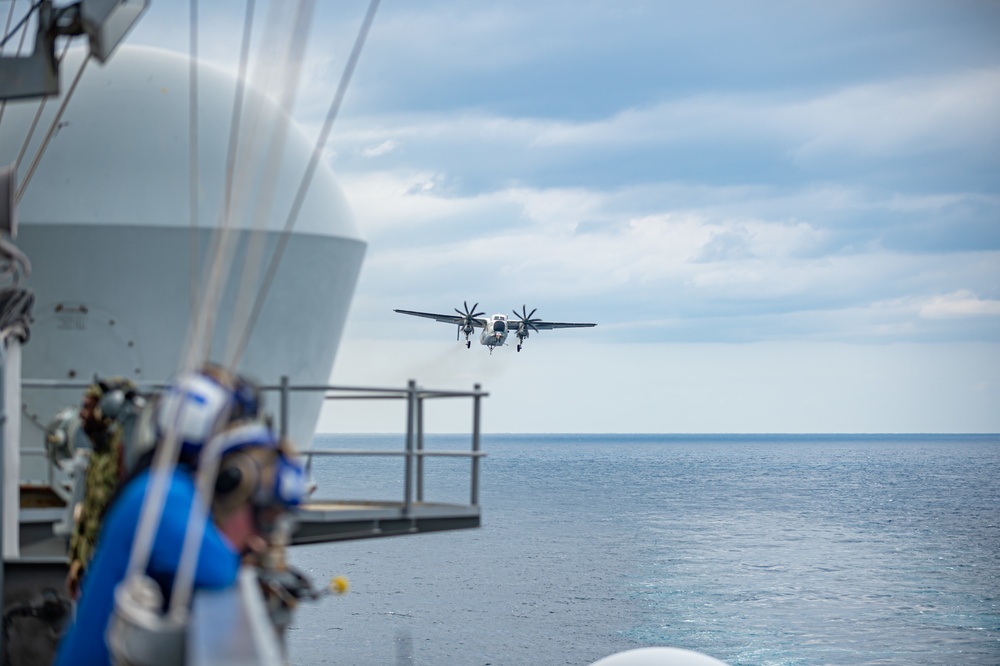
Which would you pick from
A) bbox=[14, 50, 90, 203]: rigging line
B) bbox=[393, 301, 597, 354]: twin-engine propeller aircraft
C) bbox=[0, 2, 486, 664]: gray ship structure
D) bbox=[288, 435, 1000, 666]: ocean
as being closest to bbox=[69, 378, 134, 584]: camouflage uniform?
bbox=[0, 2, 486, 664]: gray ship structure

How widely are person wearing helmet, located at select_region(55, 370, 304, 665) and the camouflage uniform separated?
6.25 feet

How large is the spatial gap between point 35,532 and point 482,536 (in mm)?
58130

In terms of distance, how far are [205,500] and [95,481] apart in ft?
10.1

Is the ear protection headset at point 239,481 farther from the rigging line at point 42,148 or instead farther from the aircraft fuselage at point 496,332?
the aircraft fuselage at point 496,332

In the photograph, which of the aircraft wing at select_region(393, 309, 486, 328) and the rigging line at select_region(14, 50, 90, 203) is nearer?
the rigging line at select_region(14, 50, 90, 203)

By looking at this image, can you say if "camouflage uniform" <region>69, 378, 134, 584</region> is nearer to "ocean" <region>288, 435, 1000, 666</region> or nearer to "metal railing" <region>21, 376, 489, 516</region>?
"metal railing" <region>21, 376, 489, 516</region>

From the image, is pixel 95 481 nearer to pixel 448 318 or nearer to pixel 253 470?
pixel 253 470

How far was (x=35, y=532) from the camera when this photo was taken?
9234 millimetres

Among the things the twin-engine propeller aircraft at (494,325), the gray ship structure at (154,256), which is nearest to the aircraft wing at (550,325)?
the twin-engine propeller aircraft at (494,325)

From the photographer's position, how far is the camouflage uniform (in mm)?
5219

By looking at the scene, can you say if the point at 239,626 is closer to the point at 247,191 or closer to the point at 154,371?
the point at 247,191

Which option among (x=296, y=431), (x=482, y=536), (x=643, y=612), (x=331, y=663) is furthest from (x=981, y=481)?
(x=296, y=431)

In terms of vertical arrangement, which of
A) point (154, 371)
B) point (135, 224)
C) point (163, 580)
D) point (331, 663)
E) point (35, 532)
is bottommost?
point (331, 663)

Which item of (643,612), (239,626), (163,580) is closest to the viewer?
(239,626)
